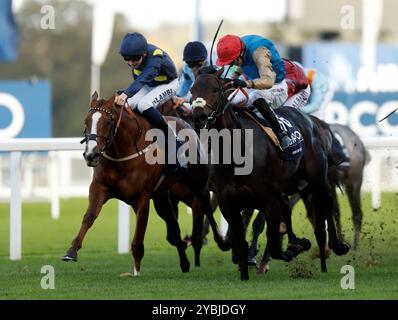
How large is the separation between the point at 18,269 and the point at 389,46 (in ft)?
62.5

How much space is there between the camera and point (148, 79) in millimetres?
9680

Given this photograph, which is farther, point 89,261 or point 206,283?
point 89,261

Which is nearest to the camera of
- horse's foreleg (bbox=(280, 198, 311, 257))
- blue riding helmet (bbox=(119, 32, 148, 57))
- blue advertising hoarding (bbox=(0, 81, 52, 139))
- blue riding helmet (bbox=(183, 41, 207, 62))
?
horse's foreleg (bbox=(280, 198, 311, 257))

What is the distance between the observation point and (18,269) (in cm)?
1034

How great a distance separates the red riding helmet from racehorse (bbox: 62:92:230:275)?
36.2 inches

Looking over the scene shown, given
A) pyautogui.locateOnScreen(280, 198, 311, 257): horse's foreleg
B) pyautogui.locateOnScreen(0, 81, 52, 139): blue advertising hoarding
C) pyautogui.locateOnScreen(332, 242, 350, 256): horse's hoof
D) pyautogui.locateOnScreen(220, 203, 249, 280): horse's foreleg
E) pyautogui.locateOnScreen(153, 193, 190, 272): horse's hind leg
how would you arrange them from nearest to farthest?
pyautogui.locateOnScreen(220, 203, 249, 280): horse's foreleg < pyautogui.locateOnScreen(280, 198, 311, 257): horse's foreleg < pyautogui.locateOnScreen(332, 242, 350, 256): horse's hoof < pyautogui.locateOnScreen(153, 193, 190, 272): horse's hind leg < pyautogui.locateOnScreen(0, 81, 52, 139): blue advertising hoarding

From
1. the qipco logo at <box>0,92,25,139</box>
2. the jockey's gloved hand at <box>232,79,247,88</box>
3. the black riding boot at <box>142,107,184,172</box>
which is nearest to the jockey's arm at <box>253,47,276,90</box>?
the jockey's gloved hand at <box>232,79,247,88</box>

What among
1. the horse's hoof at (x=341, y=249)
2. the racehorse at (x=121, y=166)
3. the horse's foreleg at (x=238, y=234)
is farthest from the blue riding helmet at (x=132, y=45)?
the horse's hoof at (x=341, y=249)

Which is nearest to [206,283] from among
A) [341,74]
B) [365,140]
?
[365,140]

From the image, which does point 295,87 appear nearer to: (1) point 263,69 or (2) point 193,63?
(2) point 193,63

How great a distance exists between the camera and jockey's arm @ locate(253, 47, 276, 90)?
9039mm

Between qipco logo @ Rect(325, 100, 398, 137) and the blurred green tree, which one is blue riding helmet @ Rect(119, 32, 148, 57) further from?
the blurred green tree
